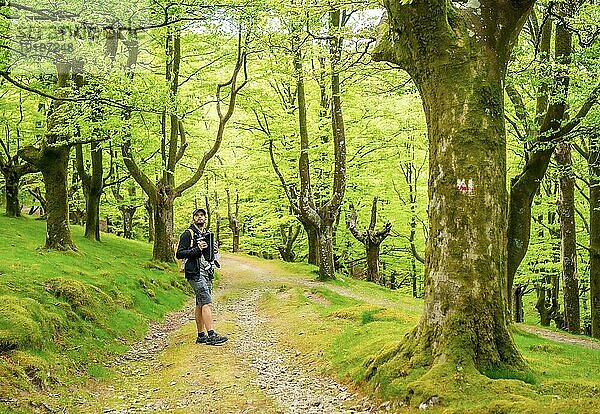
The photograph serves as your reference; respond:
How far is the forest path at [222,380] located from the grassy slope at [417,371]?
383mm

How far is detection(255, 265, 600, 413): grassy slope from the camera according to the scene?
5496 mm

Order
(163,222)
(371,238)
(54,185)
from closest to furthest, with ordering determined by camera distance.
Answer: (54,185)
(163,222)
(371,238)

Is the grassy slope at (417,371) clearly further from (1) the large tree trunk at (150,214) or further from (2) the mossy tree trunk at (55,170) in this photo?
(1) the large tree trunk at (150,214)

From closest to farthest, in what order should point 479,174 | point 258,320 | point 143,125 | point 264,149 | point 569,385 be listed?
point 569,385 < point 479,174 < point 258,320 < point 143,125 < point 264,149

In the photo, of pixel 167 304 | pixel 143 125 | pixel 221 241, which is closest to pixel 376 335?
pixel 167 304

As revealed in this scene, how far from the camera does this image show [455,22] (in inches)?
268

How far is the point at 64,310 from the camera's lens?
10523mm

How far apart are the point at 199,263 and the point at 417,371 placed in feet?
17.2

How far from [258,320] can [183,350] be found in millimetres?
4282

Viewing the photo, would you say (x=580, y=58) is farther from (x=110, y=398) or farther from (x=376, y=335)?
(x=110, y=398)

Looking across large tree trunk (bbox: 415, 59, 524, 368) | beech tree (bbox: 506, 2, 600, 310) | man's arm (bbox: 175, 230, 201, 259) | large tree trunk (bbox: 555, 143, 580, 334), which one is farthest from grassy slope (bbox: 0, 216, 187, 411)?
large tree trunk (bbox: 555, 143, 580, 334)

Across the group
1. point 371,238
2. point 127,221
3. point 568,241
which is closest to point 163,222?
point 371,238

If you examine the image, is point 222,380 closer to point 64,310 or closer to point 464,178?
point 64,310

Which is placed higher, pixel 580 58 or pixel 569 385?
pixel 580 58
